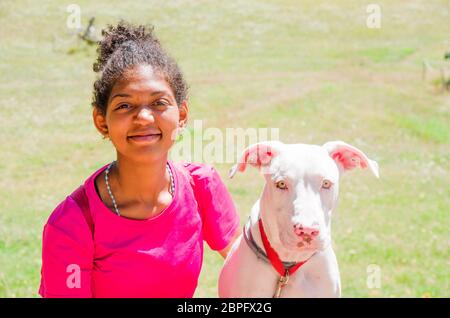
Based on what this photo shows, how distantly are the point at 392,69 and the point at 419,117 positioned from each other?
595 centimetres

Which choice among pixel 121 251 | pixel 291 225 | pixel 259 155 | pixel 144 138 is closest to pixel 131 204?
pixel 121 251

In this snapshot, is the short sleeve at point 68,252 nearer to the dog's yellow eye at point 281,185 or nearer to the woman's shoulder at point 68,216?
the woman's shoulder at point 68,216

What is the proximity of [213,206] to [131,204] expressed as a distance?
468mm

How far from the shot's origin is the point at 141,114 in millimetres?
2838

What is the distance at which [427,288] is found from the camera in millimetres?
6945

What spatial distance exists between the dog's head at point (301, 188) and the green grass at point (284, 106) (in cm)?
398

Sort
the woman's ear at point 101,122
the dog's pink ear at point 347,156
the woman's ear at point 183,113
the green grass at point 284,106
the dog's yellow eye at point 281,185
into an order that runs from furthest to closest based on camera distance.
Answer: the green grass at point 284,106, the woman's ear at point 183,113, the woman's ear at point 101,122, the dog's pink ear at point 347,156, the dog's yellow eye at point 281,185

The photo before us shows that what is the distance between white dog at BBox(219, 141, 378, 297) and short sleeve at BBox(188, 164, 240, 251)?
7.4 inches

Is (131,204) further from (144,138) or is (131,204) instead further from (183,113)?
(183,113)

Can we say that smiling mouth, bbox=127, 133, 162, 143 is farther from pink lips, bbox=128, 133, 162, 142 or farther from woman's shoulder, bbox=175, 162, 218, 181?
woman's shoulder, bbox=175, 162, 218, 181

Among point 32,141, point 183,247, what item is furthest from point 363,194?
point 183,247

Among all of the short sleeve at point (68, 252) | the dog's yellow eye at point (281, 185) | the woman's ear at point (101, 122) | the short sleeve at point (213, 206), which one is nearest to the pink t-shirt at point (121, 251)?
the short sleeve at point (68, 252)

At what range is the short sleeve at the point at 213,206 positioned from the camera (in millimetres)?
3326

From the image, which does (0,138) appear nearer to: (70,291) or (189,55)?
(189,55)
